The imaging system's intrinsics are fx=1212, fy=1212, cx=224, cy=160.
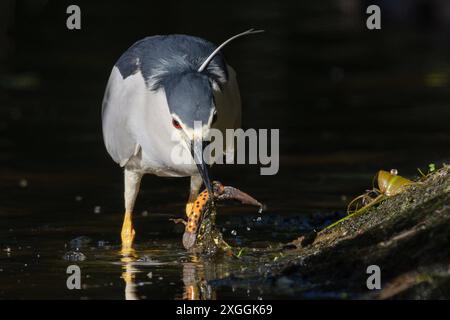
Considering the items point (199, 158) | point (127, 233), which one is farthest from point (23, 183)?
point (199, 158)

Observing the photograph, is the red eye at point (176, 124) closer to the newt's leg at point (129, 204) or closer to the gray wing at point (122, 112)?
the gray wing at point (122, 112)

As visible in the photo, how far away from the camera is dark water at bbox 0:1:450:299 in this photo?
819 centimetres

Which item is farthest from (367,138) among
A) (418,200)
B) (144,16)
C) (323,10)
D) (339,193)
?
(323,10)

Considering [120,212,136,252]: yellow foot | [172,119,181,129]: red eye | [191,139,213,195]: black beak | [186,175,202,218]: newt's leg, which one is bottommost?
[120,212,136,252]: yellow foot

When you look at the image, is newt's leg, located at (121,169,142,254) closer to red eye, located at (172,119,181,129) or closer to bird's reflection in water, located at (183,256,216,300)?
bird's reflection in water, located at (183,256,216,300)

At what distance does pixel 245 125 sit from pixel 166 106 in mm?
5887

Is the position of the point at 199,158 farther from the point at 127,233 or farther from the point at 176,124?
the point at 127,233

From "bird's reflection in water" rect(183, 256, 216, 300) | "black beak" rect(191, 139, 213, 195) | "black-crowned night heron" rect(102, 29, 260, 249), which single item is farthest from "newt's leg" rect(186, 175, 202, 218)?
"black beak" rect(191, 139, 213, 195)

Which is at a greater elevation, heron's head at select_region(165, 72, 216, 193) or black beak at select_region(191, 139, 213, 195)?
heron's head at select_region(165, 72, 216, 193)

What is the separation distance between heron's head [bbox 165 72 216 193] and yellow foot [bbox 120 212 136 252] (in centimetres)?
112

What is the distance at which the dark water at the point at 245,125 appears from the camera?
8.19 m

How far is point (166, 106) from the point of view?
8383 millimetres

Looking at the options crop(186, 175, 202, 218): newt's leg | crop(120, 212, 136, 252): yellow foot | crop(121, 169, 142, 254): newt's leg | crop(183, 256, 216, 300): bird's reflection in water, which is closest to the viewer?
crop(183, 256, 216, 300): bird's reflection in water
